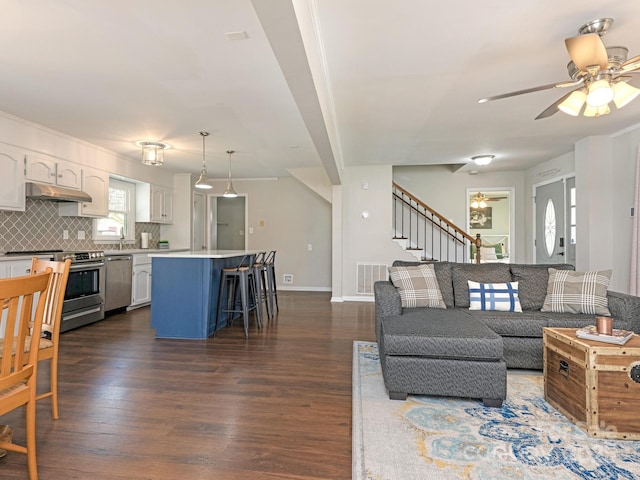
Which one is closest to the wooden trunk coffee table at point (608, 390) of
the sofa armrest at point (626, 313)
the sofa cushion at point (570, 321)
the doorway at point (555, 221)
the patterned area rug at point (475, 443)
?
the patterned area rug at point (475, 443)

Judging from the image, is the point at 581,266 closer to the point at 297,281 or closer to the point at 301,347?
→ the point at 301,347

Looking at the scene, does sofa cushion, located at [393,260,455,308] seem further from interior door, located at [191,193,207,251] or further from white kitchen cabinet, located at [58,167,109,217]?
interior door, located at [191,193,207,251]

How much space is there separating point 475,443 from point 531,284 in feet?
6.92

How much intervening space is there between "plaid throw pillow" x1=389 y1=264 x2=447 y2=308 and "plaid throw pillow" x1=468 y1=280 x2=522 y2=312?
296mm

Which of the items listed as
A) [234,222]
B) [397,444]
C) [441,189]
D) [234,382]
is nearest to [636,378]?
[397,444]

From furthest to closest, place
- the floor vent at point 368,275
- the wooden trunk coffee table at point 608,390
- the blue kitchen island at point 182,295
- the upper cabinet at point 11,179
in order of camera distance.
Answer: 1. the floor vent at point 368,275
2. the blue kitchen island at point 182,295
3. the upper cabinet at point 11,179
4. the wooden trunk coffee table at point 608,390

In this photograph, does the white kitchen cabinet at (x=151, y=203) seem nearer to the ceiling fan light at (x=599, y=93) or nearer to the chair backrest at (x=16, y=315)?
the chair backrest at (x=16, y=315)

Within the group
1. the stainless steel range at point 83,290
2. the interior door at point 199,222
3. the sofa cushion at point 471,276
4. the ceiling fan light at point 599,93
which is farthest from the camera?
the interior door at point 199,222

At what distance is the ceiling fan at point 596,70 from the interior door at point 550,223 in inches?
153

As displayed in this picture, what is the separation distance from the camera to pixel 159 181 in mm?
Result: 6805

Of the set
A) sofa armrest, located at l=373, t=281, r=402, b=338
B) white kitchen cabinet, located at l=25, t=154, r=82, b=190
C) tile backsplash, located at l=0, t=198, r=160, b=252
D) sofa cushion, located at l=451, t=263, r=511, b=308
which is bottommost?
sofa armrest, located at l=373, t=281, r=402, b=338

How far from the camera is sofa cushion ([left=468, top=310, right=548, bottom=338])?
116 inches

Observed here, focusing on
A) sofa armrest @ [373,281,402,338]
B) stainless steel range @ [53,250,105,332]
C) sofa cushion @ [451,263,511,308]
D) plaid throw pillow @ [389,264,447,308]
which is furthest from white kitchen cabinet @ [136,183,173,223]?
sofa cushion @ [451,263,511,308]

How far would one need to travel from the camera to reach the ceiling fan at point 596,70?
215 centimetres
